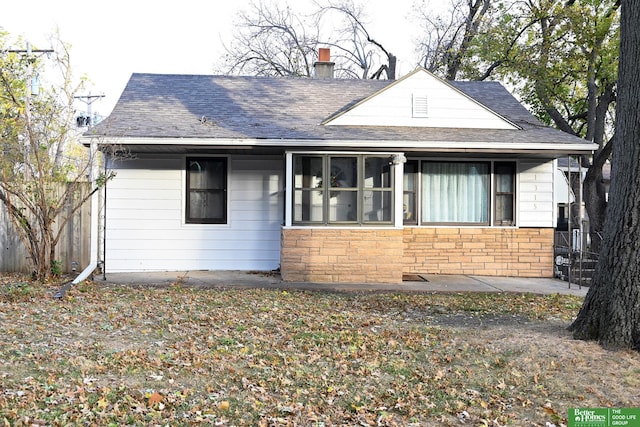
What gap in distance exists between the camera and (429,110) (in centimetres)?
1214

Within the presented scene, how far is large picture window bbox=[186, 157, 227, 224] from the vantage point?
1218 cm

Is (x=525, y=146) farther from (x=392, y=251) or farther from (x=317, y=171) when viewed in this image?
(x=317, y=171)

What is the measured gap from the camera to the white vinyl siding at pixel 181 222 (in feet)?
39.2

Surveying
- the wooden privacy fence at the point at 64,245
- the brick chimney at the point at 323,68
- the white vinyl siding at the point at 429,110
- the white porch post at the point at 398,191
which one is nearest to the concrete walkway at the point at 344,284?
the wooden privacy fence at the point at 64,245

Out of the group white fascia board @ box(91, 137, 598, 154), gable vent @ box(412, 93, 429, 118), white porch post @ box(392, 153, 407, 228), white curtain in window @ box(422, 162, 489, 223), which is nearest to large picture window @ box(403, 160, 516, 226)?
white curtain in window @ box(422, 162, 489, 223)

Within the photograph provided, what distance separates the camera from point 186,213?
39.8 feet

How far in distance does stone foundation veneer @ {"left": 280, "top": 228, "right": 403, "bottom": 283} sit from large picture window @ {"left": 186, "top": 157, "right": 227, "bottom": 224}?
1997mm

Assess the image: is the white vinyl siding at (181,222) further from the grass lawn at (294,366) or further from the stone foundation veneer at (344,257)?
the grass lawn at (294,366)

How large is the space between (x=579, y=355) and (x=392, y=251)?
5545mm

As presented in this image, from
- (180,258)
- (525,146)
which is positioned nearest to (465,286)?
(525,146)

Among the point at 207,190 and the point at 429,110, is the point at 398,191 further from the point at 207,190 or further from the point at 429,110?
the point at 207,190

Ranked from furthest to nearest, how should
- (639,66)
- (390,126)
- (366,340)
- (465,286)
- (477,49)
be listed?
(477,49) → (390,126) → (465,286) → (366,340) → (639,66)

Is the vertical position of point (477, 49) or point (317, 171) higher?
point (477, 49)

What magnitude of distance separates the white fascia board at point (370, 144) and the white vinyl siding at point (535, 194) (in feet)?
4.55
